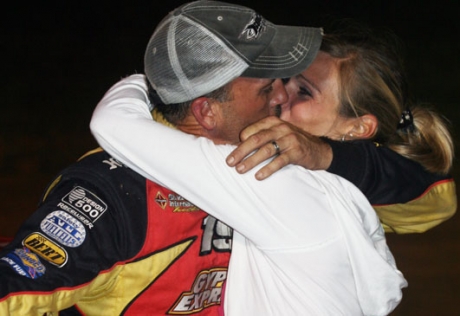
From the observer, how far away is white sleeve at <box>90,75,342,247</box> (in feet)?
5.44

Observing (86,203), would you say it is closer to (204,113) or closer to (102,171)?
(102,171)

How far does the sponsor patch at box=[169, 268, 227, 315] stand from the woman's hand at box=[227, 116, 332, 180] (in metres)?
0.35

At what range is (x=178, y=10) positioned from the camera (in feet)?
6.01

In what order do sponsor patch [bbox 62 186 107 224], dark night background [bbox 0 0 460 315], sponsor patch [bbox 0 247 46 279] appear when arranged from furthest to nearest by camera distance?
dark night background [bbox 0 0 460 315] → sponsor patch [bbox 62 186 107 224] → sponsor patch [bbox 0 247 46 279]

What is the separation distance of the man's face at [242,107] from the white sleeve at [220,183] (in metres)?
0.12

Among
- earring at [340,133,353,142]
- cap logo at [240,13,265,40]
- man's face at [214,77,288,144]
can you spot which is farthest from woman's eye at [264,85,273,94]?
earring at [340,133,353,142]

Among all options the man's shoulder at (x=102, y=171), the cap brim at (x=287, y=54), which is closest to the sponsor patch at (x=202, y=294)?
the man's shoulder at (x=102, y=171)

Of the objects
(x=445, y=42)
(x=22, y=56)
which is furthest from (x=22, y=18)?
(x=445, y=42)

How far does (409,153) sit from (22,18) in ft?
23.5

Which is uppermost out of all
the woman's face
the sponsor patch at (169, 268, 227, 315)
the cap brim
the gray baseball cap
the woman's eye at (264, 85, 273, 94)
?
the gray baseball cap

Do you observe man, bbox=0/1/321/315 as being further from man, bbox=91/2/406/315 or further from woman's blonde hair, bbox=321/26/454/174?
woman's blonde hair, bbox=321/26/454/174

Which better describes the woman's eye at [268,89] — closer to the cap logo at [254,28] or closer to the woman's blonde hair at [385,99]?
the cap logo at [254,28]

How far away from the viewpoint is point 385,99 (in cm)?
217

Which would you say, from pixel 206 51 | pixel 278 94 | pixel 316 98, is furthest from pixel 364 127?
pixel 206 51
